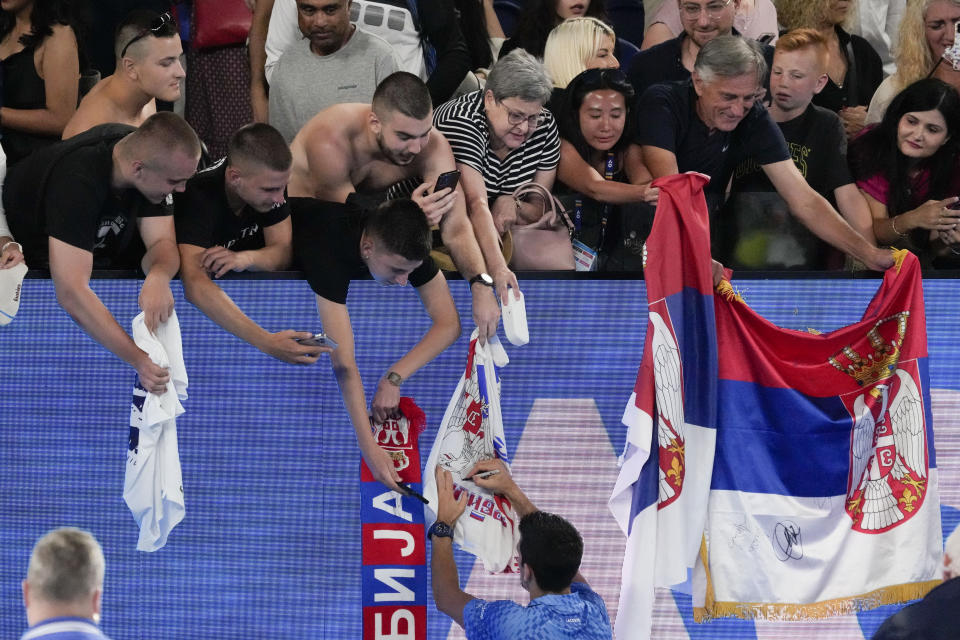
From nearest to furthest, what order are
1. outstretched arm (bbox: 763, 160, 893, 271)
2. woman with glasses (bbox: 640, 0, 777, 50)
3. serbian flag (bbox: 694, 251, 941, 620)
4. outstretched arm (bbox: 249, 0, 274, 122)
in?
serbian flag (bbox: 694, 251, 941, 620), outstretched arm (bbox: 763, 160, 893, 271), outstretched arm (bbox: 249, 0, 274, 122), woman with glasses (bbox: 640, 0, 777, 50)

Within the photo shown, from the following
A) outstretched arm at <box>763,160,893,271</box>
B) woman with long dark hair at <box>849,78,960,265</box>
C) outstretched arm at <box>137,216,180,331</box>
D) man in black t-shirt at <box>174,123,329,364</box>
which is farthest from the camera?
woman with long dark hair at <box>849,78,960,265</box>

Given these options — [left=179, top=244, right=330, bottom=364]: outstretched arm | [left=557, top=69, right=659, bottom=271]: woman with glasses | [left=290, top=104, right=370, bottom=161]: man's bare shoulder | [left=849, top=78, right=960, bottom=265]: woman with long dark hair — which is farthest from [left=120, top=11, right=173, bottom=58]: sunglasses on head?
[left=849, top=78, right=960, bottom=265]: woman with long dark hair

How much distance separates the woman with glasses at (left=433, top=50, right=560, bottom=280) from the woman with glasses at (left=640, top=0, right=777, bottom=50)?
1050 millimetres

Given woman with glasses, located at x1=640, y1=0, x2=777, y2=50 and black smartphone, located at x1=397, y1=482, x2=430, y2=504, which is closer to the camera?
black smartphone, located at x1=397, y1=482, x2=430, y2=504

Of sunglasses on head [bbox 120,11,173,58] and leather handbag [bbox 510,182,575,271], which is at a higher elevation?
sunglasses on head [bbox 120,11,173,58]

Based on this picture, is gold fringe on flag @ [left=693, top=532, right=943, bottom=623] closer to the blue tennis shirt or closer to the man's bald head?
the blue tennis shirt

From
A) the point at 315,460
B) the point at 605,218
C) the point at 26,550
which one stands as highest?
the point at 605,218

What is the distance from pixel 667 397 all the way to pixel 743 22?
6.23 feet

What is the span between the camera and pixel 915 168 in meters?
5.08

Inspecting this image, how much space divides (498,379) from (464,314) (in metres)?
0.28

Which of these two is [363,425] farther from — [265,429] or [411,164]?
[411,164]

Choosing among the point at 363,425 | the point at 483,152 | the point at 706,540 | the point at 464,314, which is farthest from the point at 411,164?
the point at 706,540

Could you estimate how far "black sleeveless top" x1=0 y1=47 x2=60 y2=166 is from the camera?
5.20 meters

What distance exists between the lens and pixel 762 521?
4.79 m
